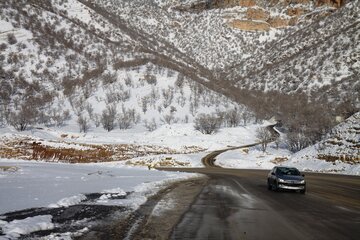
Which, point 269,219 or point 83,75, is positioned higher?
point 83,75

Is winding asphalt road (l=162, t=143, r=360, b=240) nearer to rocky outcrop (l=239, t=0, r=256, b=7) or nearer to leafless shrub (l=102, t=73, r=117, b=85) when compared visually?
leafless shrub (l=102, t=73, r=117, b=85)

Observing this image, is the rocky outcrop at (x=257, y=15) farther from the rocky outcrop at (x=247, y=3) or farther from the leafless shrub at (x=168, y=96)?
the leafless shrub at (x=168, y=96)

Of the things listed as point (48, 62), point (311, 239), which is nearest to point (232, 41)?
point (48, 62)

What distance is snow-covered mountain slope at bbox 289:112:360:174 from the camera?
43.8 metres

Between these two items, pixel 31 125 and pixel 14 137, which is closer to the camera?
pixel 14 137

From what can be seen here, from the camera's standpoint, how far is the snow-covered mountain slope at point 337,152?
43.8m

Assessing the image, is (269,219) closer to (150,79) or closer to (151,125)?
(151,125)

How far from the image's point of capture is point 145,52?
434 ft

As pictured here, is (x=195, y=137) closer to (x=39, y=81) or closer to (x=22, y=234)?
(x=39, y=81)

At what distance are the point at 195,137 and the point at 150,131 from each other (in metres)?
11.3

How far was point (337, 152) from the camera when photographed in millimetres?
46531

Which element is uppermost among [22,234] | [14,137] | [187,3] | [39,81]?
[187,3]

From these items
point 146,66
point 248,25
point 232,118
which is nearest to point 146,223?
point 232,118

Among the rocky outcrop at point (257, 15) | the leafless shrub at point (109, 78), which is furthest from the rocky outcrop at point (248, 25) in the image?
the leafless shrub at point (109, 78)
